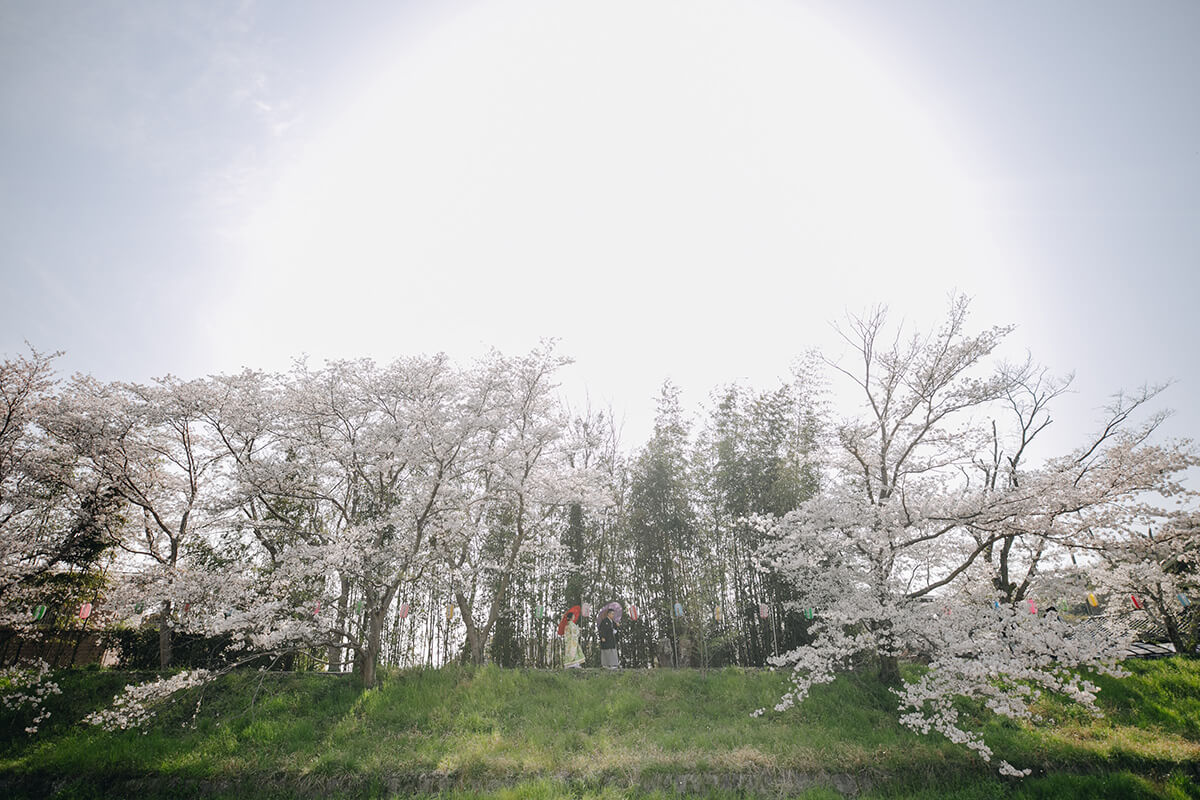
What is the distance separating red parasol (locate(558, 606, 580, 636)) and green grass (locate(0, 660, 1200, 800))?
1.61 meters

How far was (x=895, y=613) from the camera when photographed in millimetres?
8695

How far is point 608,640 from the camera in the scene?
1284 centimetres

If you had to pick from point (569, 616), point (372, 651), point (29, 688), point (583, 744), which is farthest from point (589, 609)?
point (29, 688)

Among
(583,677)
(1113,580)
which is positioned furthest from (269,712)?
(1113,580)

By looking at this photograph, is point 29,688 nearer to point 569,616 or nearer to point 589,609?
point 569,616

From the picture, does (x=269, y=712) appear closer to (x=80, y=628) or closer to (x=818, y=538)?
(x=80, y=628)

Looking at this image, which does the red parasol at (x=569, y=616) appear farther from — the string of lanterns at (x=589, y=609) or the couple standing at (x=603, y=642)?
the string of lanterns at (x=589, y=609)

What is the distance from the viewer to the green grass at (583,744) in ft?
26.0

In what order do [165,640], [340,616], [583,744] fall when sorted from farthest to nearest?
[165,640] < [340,616] < [583,744]

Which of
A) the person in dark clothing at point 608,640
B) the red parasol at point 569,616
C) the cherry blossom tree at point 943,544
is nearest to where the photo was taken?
the cherry blossom tree at point 943,544

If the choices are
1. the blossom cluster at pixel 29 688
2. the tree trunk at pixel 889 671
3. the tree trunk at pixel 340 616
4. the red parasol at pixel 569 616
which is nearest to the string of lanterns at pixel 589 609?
the tree trunk at pixel 340 616

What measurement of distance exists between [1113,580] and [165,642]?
20.1m

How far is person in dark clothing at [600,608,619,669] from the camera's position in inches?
501

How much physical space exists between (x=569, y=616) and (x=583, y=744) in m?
3.98
